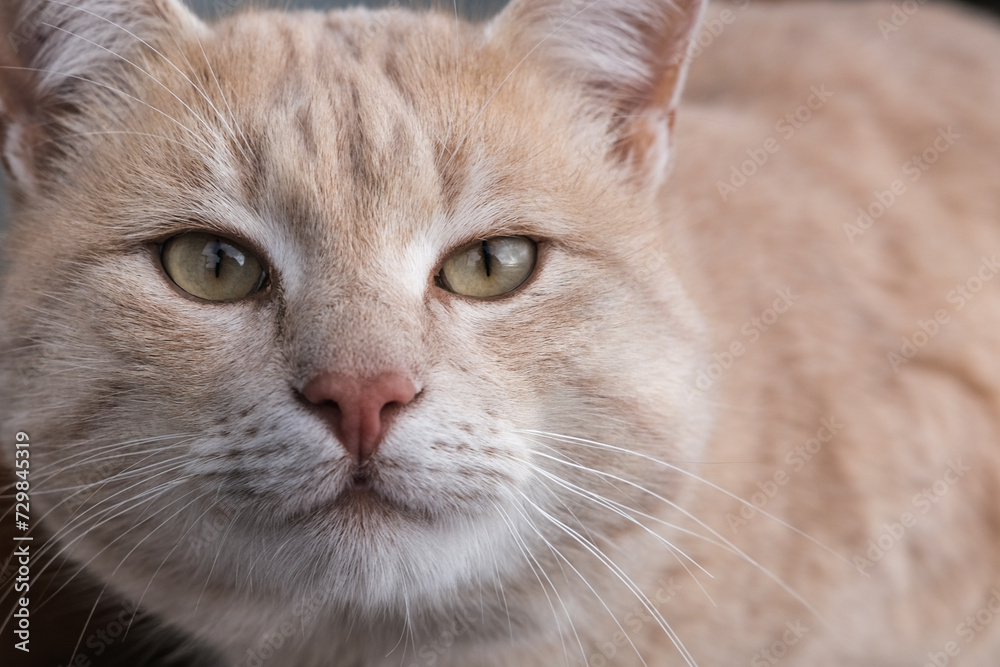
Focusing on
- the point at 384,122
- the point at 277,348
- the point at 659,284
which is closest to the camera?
the point at 277,348

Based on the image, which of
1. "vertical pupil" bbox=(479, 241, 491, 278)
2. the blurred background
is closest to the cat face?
"vertical pupil" bbox=(479, 241, 491, 278)

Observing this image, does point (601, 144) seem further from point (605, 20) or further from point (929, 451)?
point (929, 451)

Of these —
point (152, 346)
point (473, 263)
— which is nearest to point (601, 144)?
point (473, 263)

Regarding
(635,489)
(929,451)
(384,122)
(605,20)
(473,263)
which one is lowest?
(635,489)

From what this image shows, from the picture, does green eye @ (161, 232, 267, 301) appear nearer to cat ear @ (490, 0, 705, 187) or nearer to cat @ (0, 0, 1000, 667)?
cat @ (0, 0, 1000, 667)

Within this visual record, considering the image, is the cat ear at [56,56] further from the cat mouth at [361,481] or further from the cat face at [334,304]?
the cat mouth at [361,481]

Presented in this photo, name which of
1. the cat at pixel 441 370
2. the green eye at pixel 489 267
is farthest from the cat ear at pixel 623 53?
the green eye at pixel 489 267

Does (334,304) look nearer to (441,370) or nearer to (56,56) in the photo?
(441,370)
